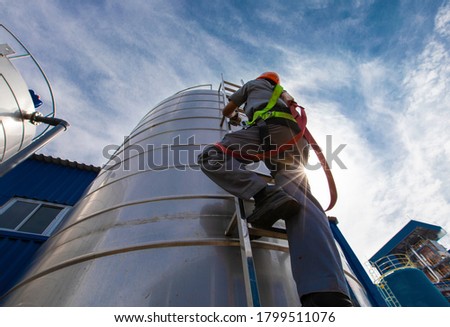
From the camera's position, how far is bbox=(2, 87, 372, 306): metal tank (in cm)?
151

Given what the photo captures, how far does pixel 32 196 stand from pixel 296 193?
6681mm

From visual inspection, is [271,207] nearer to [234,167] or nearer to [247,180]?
[247,180]

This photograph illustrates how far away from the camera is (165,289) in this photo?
1481mm

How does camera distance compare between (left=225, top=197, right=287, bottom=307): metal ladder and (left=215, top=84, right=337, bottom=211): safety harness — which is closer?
(left=225, top=197, right=287, bottom=307): metal ladder

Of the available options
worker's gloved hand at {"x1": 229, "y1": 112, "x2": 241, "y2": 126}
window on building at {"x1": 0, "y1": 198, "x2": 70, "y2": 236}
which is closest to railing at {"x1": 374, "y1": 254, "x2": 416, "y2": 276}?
worker's gloved hand at {"x1": 229, "y1": 112, "x2": 241, "y2": 126}

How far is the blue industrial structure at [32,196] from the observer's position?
4289 mm

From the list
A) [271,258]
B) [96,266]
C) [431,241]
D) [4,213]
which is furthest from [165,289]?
[431,241]

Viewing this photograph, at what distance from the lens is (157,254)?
1737 mm

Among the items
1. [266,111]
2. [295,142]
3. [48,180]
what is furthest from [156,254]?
[48,180]

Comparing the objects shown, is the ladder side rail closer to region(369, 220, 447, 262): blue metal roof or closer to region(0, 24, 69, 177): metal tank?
region(0, 24, 69, 177): metal tank

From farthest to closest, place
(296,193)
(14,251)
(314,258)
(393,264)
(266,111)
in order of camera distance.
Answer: (393,264) → (14,251) → (266,111) → (296,193) → (314,258)

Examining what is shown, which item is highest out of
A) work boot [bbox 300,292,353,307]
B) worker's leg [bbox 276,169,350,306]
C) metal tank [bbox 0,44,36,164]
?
metal tank [bbox 0,44,36,164]

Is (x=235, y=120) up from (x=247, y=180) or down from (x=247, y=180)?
up

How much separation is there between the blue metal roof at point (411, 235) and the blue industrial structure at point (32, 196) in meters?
25.1
